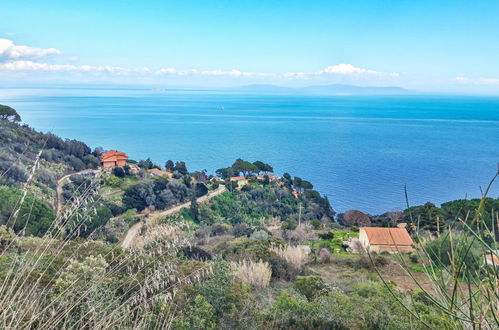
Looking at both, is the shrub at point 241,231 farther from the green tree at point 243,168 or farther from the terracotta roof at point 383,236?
the green tree at point 243,168

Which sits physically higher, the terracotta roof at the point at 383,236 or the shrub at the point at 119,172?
the terracotta roof at the point at 383,236

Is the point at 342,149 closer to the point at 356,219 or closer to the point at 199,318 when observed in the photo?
the point at 356,219

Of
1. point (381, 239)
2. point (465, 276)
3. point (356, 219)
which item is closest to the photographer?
point (465, 276)

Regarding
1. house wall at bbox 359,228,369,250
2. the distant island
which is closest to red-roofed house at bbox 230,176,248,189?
the distant island

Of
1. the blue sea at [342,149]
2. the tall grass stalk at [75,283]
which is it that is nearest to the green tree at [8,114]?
the blue sea at [342,149]

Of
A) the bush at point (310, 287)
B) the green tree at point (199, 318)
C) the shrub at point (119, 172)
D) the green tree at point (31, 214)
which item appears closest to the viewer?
the green tree at point (199, 318)

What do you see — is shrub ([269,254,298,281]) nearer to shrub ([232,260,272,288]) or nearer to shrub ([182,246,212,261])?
shrub ([232,260,272,288])

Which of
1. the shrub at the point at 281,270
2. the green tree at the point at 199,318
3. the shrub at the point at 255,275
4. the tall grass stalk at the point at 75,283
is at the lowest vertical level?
the shrub at the point at 281,270

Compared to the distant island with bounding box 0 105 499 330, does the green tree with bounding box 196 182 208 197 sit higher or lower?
Answer: lower

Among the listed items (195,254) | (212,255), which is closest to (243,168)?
(212,255)

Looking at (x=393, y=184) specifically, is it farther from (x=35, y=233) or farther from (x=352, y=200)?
(x=35, y=233)

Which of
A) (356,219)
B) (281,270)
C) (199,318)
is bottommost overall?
(356,219)
